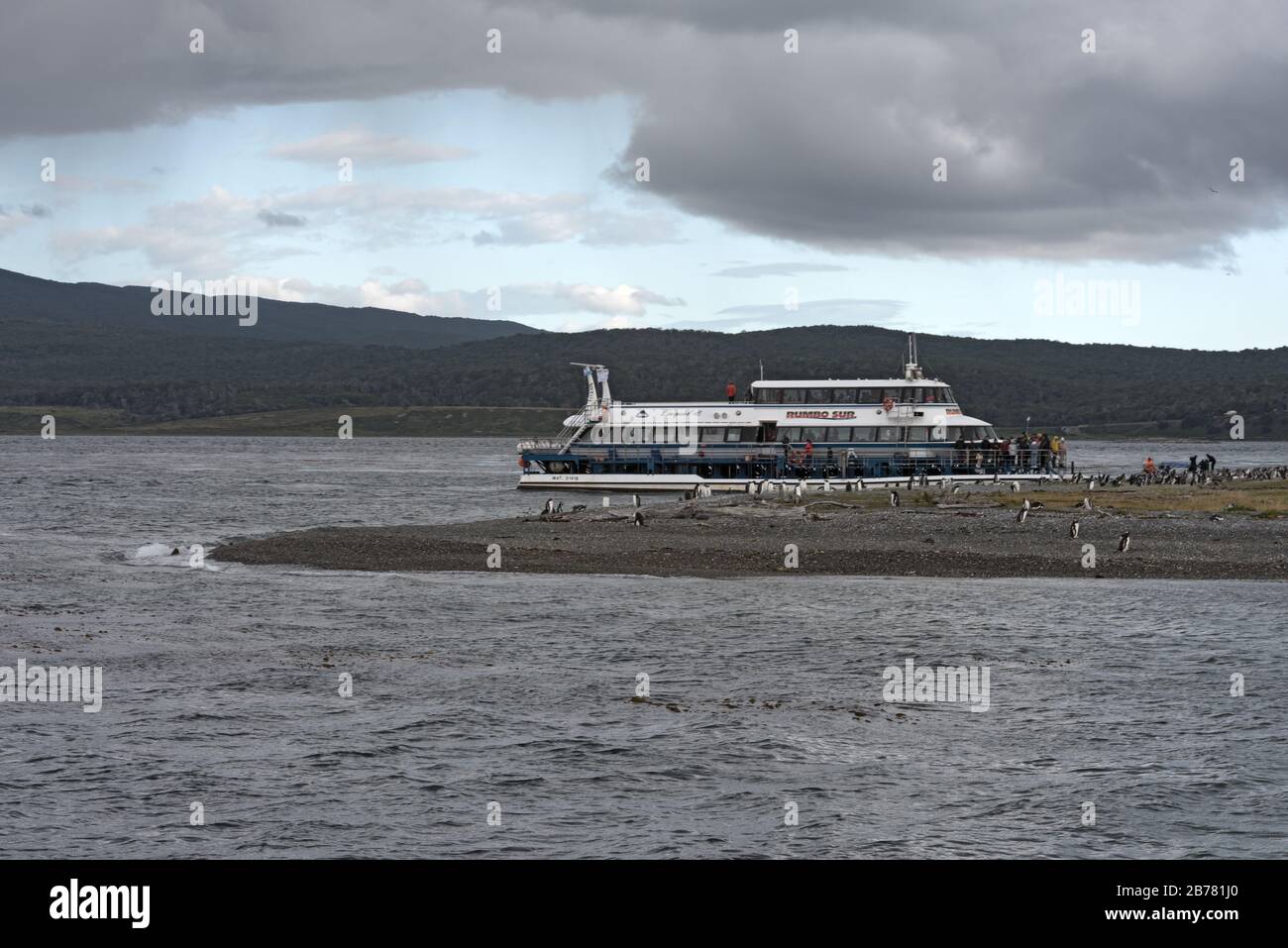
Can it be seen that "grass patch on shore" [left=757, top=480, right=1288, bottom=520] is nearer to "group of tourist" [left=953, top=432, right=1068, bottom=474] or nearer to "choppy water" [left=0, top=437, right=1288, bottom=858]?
"group of tourist" [left=953, top=432, right=1068, bottom=474]

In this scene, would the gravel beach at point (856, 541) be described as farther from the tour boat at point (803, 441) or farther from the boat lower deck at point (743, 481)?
the tour boat at point (803, 441)

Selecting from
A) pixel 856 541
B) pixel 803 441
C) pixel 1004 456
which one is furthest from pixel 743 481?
pixel 856 541

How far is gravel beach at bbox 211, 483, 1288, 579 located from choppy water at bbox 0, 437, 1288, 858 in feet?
8.54

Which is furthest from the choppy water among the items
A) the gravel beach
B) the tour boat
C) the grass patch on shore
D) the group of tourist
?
the group of tourist

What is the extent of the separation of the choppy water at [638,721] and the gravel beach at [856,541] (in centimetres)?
260

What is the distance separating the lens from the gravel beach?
45.3m

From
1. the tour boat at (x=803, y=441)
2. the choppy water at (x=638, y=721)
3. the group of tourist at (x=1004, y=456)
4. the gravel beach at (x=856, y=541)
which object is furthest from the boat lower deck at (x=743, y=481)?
the choppy water at (x=638, y=721)

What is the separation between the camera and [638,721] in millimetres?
24266

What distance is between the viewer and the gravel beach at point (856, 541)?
45344mm

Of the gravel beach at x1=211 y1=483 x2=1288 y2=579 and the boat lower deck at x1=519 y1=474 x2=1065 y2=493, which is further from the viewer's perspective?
the boat lower deck at x1=519 y1=474 x2=1065 y2=493

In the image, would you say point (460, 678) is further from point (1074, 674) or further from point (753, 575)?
point (753, 575)

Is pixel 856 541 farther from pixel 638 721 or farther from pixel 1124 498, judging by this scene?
pixel 638 721

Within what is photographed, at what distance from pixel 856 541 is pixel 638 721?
91.0 ft
